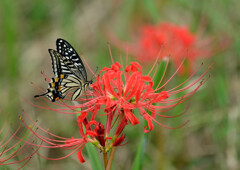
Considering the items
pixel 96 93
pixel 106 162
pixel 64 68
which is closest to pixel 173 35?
pixel 64 68

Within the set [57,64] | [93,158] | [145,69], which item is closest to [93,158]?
[93,158]

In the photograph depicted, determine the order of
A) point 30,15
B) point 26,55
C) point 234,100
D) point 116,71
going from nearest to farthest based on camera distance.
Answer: point 116,71, point 234,100, point 26,55, point 30,15

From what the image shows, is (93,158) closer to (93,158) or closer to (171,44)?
(93,158)

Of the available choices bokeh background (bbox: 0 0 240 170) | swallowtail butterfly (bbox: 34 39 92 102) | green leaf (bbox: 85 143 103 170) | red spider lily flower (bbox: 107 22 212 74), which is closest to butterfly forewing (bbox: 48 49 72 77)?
swallowtail butterfly (bbox: 34 39 92 102)

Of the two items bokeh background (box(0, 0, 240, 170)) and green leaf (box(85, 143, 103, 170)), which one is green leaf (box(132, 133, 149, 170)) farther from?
bokeh background (box(0, 0, 240, 170))

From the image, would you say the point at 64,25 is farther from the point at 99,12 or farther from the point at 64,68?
the point at 64,68

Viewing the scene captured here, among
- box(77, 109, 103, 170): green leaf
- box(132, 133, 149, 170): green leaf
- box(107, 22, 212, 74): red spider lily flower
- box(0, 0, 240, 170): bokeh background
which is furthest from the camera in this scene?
box(107, 22, 212, 74): red spider lily flower

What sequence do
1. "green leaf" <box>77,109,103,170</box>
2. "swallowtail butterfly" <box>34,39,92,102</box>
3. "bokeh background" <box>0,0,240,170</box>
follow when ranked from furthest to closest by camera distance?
"bokeh background" <box>0,0,240,170</box> → "swallowtail butterfly" <box>34,39,92,102</box> → "green leaf" <box>77,109,103,170</box>
